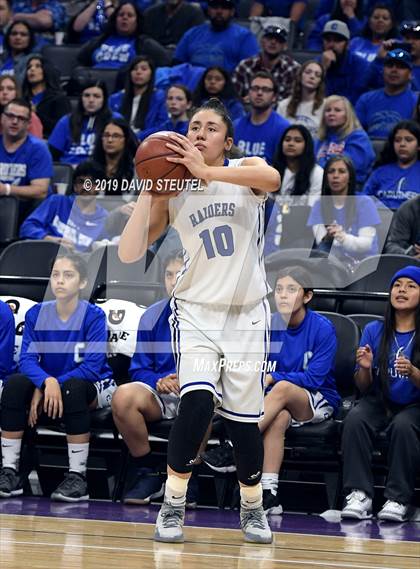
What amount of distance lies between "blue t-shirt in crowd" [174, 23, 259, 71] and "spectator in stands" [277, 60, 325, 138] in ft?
4.39

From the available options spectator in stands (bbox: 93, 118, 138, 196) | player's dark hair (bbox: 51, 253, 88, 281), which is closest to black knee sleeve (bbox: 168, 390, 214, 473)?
player's dark hair (bbox: 51, 253, 88, 281)

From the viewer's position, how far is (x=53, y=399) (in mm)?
6633

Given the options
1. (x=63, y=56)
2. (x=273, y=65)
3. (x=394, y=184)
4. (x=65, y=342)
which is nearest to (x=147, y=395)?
(x=65, y=342)

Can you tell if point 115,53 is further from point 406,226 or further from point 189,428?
point 189,428

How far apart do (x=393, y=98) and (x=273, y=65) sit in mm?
1287

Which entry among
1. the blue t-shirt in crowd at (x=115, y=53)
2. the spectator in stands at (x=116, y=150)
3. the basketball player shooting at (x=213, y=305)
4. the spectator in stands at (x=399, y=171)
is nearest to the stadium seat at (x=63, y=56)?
the blue t-shirt in crowd at (x=115, y=53)

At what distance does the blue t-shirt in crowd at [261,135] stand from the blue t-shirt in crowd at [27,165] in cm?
148

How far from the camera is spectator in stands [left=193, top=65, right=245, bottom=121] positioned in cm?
994

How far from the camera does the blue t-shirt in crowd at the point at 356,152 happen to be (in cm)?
903

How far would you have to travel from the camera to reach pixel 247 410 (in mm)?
5070

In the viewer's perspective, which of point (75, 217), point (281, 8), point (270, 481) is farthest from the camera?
point (281, 8)

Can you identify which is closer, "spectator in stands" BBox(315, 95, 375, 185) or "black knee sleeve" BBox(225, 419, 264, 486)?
"black knee sleeve" BBox(225, 419, 264, 486)

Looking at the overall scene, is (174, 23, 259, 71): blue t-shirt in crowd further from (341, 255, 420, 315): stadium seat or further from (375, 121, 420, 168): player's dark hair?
(341, 255, 420, 315): stadium seat

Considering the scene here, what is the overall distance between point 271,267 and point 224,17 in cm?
447
